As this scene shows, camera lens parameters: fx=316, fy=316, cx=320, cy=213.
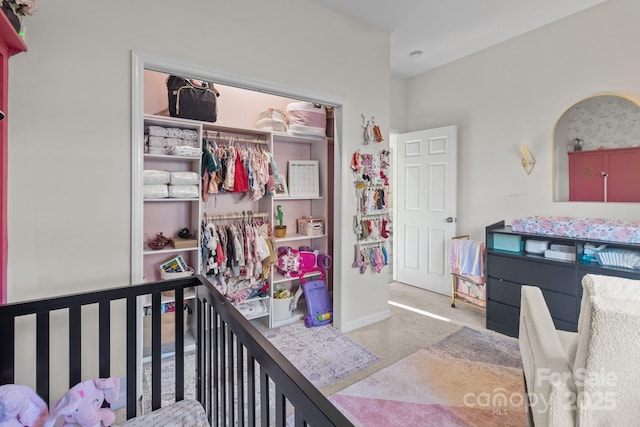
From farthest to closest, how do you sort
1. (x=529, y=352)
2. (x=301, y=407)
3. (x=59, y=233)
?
(x=59, y=233)
(x=529, y=352)
(x=301, y=407)

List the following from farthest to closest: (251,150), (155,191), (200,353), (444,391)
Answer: (251,150) → (155,191) → (444,391) → (200,353)

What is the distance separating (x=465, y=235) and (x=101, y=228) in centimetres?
345

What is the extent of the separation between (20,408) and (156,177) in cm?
162

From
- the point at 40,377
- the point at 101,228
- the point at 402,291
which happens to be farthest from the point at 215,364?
the point at 402,291

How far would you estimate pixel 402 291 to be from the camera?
4016 mm

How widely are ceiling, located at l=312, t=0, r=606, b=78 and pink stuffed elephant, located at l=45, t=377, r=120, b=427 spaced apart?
2.81 metres

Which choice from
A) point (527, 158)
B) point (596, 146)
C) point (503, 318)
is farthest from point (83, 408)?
point (596, 146)

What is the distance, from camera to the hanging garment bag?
2436 mm

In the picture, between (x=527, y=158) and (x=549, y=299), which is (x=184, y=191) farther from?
(x=527, y=158)

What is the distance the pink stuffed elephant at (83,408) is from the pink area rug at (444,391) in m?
1.19

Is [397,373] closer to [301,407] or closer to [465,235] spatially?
[301,407]

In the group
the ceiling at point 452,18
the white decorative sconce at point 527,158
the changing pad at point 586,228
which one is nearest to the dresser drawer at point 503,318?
the changing pad at point 586,228

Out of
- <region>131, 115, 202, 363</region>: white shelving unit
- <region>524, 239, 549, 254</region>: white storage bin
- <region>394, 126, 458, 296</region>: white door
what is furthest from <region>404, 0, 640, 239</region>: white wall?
<region>131, 115, 202, 363</region>: white shelving unit

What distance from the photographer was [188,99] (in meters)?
2.44
